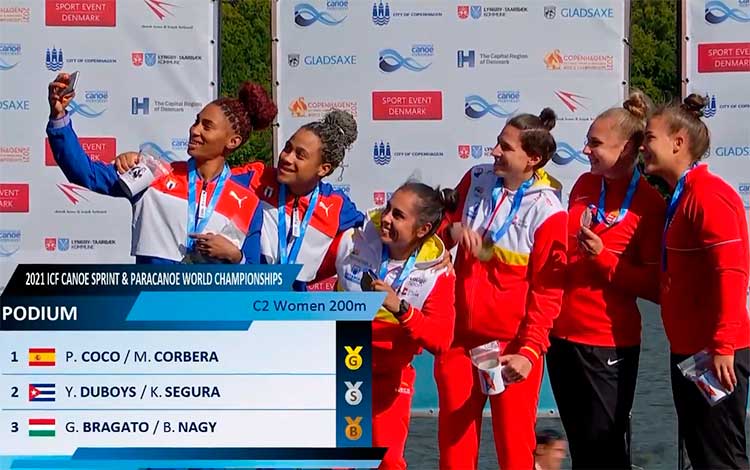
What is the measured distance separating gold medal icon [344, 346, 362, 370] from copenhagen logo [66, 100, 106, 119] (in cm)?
336

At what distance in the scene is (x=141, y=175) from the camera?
4.19 m

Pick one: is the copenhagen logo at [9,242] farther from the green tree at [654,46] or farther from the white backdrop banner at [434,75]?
the green tree at [654,46]

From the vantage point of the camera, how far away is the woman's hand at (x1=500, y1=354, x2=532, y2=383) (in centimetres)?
418

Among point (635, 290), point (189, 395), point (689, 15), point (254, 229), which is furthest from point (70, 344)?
point (689, 15)

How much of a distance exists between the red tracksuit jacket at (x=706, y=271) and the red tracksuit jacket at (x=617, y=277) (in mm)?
209

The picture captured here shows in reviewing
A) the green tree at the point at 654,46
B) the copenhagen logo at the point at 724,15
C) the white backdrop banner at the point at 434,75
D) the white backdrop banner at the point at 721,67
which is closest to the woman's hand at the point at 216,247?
the white backdrop banner at the point at 434,75

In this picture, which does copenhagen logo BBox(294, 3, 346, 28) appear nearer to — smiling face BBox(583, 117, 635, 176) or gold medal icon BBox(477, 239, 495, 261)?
smiling face BBox(583, 117, 635, 176)

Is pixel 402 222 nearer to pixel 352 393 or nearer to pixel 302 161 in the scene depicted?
pixel 302 161

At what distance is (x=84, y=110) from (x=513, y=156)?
10.2 ft

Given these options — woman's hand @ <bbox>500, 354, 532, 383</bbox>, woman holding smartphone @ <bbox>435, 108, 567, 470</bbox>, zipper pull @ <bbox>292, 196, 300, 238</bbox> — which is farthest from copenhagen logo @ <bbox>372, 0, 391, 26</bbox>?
woman's hand @ <bbox>500, 354, 532, 383</bbox>

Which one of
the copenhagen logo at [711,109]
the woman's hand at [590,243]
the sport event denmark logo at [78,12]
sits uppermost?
the sport event denmark logo at [78,12]

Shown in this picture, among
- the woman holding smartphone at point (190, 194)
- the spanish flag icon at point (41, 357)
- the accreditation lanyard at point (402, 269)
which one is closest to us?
the spanish flag icon at point (41, 357)

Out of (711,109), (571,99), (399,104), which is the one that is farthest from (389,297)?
(711,109)

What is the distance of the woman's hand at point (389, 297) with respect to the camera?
384 cm
